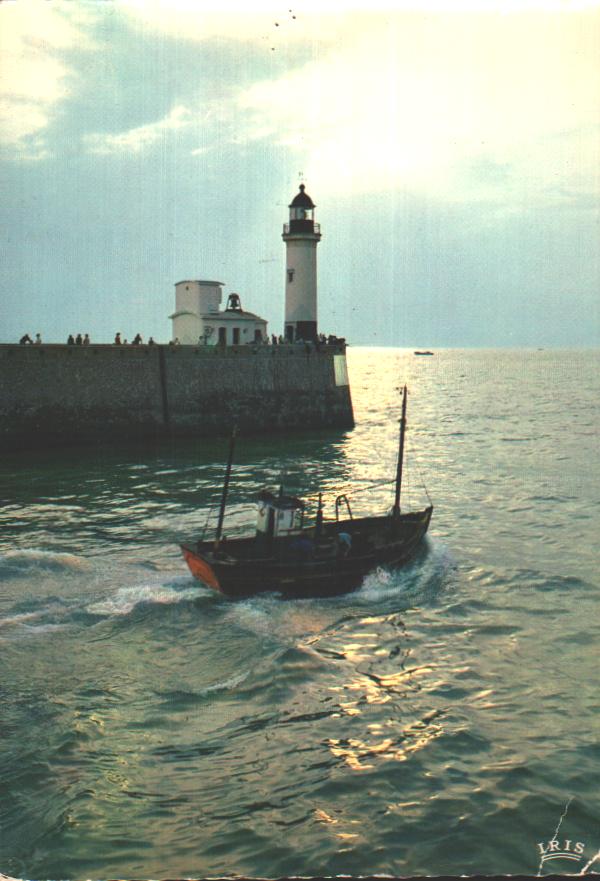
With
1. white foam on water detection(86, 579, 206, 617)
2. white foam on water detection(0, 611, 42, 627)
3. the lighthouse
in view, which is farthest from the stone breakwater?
white foam on water detection(0, 611, 42, 627)

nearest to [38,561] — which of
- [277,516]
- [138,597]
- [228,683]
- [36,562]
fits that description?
[36,562]

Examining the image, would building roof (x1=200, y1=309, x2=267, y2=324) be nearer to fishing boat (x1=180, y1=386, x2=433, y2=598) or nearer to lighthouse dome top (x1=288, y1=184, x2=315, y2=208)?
lighthouse dome top (x1=288, y1=184, x2=315, y2=208)

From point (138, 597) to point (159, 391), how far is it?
24507 mm

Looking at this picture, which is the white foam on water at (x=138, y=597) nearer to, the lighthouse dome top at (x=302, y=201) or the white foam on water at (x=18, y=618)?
the white foam on water at (x=18, y=618)

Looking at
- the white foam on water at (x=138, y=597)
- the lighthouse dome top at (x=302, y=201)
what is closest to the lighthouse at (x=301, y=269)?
the lighthouse dome top at (x=302, y=201)

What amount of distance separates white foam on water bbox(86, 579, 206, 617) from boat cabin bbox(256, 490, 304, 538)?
78.5 inches

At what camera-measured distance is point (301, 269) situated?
5075 centimetres

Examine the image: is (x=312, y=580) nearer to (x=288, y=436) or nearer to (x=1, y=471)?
(x=1, y=471)

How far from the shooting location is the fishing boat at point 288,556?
17.5 m

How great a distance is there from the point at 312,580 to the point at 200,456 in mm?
20895

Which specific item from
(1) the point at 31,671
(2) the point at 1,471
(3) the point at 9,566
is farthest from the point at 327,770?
(2) the point at 1,471

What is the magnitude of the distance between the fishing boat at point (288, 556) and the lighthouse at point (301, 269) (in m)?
32.1

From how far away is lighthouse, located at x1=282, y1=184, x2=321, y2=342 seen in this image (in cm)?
5066

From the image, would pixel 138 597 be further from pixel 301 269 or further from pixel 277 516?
pixel 301 269
